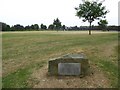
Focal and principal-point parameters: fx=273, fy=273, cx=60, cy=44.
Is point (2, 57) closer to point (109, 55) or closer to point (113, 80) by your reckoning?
point (109, 55)

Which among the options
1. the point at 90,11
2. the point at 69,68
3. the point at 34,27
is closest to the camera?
the point at 69,68

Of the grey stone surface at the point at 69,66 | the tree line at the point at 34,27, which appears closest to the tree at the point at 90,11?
the grey stone surface at the point at 69,66

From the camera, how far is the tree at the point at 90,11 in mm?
44969

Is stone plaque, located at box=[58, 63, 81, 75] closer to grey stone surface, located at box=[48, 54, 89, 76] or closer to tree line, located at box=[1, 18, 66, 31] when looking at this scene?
grey stone surface, located at box=[48, 54, 89, 76]

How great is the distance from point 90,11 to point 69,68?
114 feet

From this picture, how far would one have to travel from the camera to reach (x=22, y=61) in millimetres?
14945

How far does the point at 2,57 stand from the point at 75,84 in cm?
743

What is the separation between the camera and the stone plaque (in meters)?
11.5

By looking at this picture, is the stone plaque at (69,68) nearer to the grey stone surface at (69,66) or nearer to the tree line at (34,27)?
the grey stone surface at (69,66)

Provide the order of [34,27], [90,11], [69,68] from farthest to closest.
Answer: [34,27] < [90,11] < [69,68]

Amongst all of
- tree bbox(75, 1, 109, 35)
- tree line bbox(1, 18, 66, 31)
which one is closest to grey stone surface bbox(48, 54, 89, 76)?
tree bbox(75, 1, 109, 35)

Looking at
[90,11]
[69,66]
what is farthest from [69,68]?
[90,11]

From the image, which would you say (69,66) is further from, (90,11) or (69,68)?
(90,11)

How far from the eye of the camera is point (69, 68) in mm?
11492
